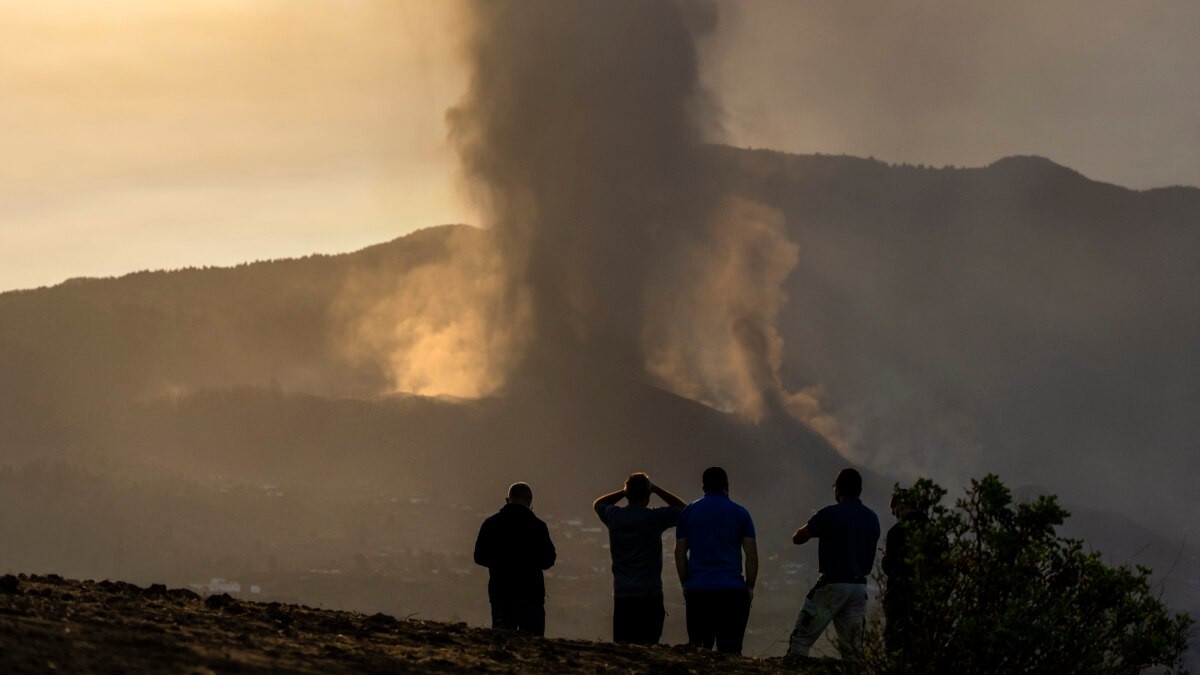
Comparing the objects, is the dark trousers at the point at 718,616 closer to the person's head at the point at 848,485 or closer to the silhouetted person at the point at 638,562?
the silhouetted person at the point at 638,562

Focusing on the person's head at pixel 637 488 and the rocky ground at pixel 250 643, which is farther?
the person's head at pixel 637 488

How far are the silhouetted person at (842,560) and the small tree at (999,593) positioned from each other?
2.09m

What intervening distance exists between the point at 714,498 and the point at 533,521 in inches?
69.6

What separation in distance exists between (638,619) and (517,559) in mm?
1496

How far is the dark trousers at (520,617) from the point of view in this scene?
16.4 metres

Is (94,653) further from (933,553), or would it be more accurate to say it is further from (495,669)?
(933,553)

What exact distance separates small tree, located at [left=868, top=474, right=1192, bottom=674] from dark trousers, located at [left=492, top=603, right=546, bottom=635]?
4.24 m

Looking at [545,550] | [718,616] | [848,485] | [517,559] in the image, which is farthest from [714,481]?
[517,559]

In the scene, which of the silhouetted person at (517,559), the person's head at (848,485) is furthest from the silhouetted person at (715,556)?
the silhouetted person at (517,559)

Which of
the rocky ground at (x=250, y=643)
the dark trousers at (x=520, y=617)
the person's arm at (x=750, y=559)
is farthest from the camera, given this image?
the dark trousers at (x=520, y=617)

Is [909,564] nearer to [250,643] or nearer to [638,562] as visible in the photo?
[638,562]

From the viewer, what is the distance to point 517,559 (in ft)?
53.1

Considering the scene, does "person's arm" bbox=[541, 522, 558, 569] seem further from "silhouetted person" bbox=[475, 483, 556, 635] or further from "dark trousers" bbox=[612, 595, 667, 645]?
"dark trousers" bbox=[612, 595, 667, 645]

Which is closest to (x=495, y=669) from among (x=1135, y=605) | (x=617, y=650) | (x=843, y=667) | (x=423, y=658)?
(x=423, y=658)
